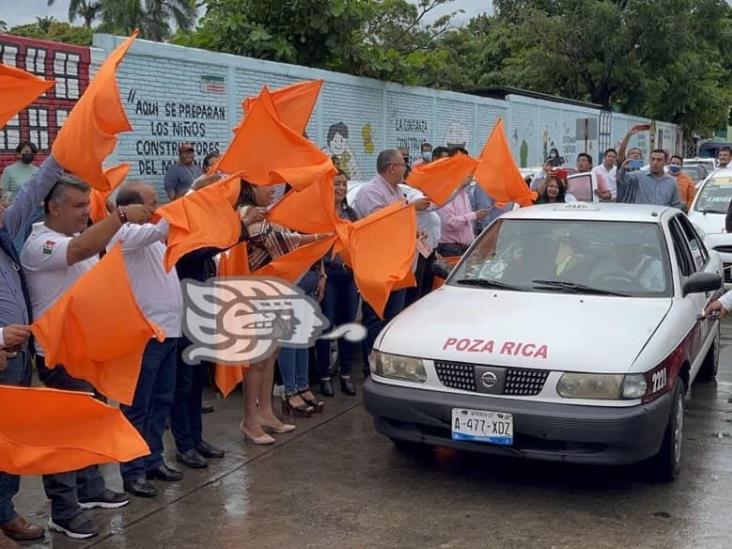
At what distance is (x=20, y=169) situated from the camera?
8.97 metres

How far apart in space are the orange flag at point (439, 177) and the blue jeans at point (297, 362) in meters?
1.37

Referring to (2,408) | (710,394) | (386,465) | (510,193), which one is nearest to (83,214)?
(2,408)

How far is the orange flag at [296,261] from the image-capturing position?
5711 millimetres

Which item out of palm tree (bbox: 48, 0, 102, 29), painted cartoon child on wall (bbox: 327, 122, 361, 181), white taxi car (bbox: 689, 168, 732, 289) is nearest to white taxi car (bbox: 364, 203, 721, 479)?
white taxi car (bbox: 689, 168, 732, 289)

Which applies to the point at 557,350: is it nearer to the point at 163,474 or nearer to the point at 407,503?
the point at 407,503

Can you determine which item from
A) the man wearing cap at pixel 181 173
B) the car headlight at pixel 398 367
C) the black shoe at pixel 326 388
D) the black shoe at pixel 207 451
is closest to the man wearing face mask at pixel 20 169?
the man wearing cap at pixel 181 173

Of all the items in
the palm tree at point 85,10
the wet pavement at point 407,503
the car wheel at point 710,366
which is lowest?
the wet pavement at point 407,503

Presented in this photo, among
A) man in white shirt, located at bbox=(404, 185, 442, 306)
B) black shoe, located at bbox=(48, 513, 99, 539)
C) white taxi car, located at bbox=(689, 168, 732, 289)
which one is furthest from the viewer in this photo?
white taxi car, located at bbox=(689, 168, 732, 289)

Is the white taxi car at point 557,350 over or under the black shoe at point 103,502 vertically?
over

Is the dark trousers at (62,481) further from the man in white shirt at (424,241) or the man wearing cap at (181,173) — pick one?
the man wearing cap at (181,173)

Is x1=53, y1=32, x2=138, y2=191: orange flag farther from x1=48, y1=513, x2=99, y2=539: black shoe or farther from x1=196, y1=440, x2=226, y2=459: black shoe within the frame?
x1=196, y1=440, x2=226, y2=459: black shoe

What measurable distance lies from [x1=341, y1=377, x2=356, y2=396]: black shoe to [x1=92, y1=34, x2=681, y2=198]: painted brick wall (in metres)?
4.32

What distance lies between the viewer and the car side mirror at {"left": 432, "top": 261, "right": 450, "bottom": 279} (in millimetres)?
7641

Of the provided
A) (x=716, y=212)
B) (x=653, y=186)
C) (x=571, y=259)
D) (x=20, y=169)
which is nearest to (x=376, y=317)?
(x=571, y=259)
